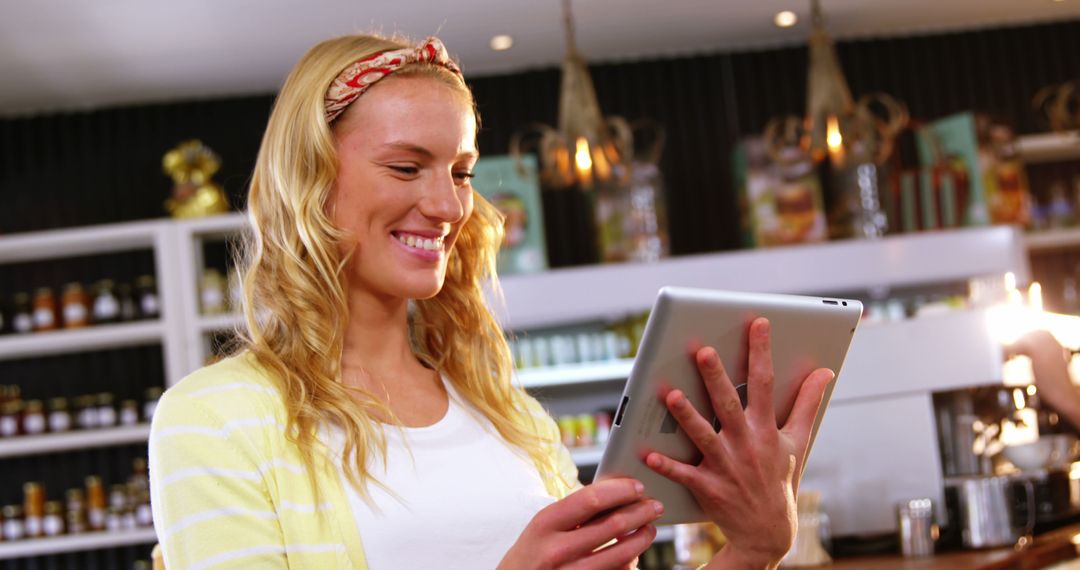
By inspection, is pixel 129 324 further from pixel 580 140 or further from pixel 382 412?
pixel 382 412

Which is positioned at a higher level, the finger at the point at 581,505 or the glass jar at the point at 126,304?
the glass jar at the point at 126,304

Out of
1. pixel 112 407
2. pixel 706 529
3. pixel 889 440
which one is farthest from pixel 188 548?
pixel 112 407

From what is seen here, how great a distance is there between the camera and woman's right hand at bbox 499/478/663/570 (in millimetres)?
1160

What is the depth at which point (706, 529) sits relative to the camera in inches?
148

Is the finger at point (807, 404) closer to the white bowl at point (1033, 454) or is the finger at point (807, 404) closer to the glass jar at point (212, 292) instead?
the white bowl at point (1033, 454)

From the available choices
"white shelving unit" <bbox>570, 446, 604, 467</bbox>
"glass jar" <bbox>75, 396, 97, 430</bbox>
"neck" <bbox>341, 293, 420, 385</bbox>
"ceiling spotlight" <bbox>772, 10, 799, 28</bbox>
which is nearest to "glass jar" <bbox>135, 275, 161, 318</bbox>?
"glass jar" <bbox>75, 396, 97, 430</bbox>

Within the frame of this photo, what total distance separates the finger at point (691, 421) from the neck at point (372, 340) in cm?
41

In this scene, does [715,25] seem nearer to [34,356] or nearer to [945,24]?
[945,24]

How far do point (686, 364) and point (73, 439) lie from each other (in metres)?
4.16

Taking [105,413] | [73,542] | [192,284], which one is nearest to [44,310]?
[105,413]

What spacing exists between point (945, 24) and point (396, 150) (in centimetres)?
457

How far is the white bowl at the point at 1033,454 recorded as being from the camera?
12.8 feet

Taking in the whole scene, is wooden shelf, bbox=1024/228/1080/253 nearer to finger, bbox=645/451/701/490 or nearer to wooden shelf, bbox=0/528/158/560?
wooden shelf, bbox=0/528/158/560

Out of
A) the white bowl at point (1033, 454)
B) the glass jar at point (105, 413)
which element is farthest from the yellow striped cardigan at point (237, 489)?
the glass jar at point (105, 413)
